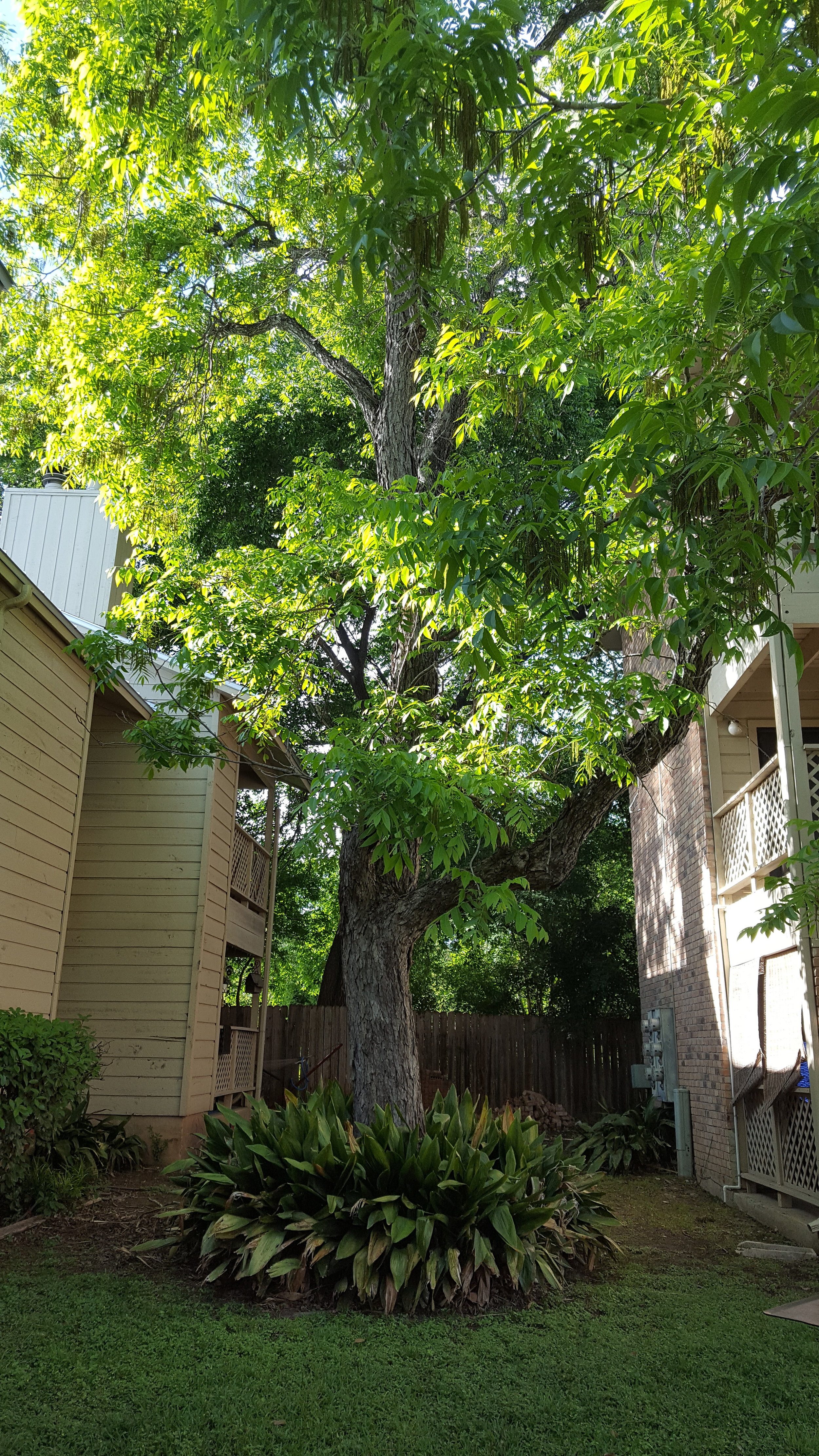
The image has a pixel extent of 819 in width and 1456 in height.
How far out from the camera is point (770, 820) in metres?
9.05

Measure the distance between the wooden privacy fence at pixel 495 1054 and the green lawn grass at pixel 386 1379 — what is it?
10.3 metres

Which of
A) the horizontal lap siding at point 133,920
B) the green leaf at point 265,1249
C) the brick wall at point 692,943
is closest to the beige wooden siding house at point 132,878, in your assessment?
the horizontal lap siding at point 133,920

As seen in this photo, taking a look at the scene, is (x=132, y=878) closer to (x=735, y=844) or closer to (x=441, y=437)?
(x=441, y=437)

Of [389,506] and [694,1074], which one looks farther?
[694,1074]

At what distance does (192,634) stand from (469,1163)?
4.41 metres

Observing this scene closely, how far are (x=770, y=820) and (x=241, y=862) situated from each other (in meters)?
6.91

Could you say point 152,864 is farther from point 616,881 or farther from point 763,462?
point 616,881

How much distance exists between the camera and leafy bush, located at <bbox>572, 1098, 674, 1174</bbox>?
11.4 m

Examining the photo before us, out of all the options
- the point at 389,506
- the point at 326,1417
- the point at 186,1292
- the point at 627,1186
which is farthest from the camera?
the point at 627,1186

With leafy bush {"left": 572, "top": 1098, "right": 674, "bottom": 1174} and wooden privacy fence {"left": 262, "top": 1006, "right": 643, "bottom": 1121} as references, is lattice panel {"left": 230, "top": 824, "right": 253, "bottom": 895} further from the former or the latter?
leafy bush {"left": 572, "top": 1098, "right": 674, "bottom": 1174}

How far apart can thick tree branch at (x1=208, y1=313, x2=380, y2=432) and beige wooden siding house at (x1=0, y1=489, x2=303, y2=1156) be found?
8.93ft

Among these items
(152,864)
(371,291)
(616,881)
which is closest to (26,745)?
(152,864)

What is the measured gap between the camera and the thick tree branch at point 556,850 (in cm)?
812

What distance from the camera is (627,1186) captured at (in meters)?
10.4
